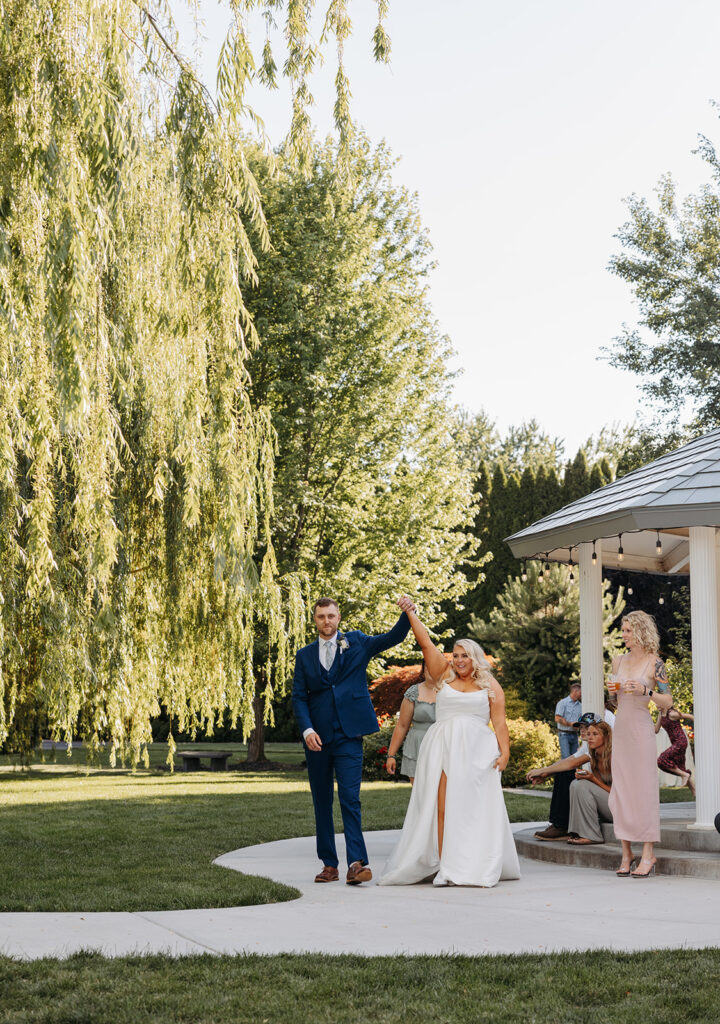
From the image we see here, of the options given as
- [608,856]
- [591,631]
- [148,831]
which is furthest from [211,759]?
[608,856]

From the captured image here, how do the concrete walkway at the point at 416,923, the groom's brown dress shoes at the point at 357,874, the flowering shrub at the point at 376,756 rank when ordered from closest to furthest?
the concrete walkway at the point at 416,923 < the groom's brown dress shoes at the point at 357,874 < the flowering shrub at the point at 376,756

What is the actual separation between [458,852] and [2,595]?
338 cm

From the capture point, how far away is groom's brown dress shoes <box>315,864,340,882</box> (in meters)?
7.50

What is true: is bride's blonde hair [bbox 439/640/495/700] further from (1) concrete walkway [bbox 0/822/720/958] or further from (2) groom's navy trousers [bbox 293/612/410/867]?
(1) concrete walkway [bbox 0/822/720/958]

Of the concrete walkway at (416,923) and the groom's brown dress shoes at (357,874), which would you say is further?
the groom's brown dress shoes at (357,874)

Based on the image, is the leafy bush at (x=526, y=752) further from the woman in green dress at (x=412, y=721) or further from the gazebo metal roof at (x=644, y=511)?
the woman in green dress at (x=412, y=721)

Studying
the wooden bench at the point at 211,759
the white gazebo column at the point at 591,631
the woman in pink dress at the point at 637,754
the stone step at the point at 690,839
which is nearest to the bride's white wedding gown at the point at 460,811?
the woman in pink dress at the point at 637,754

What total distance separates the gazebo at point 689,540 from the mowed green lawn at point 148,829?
2.87 m

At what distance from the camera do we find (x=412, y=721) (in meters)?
9.98

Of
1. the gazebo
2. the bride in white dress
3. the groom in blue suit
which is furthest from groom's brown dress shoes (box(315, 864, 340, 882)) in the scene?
the gazebo

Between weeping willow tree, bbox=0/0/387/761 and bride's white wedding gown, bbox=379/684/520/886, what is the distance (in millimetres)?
1855

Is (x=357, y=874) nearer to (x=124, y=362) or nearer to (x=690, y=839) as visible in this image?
(x=690, y=839)

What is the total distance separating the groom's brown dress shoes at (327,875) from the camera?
24.6 feet

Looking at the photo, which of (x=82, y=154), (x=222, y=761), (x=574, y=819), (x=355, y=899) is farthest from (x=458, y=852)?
(x=222, y=761)
